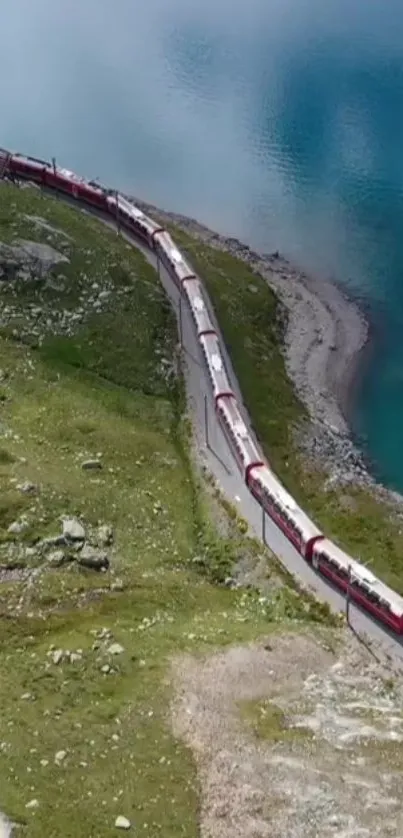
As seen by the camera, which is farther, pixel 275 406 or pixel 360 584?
pixel 275 406

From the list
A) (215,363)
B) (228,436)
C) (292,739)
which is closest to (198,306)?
(215,363)

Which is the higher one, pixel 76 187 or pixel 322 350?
pixel 76 187

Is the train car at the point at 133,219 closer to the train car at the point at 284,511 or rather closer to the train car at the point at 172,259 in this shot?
the train car at the point at 172,259

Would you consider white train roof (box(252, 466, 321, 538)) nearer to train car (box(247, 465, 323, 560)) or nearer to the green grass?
train car (box(247, 465, 323, 560))

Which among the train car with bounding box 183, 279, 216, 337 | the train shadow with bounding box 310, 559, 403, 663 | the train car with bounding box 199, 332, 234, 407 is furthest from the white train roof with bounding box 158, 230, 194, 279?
the train shadow with bounding box 310, 559, 403, 663

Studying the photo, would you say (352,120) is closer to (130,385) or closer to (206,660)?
(130,385)

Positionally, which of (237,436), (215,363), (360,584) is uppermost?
(215,363)

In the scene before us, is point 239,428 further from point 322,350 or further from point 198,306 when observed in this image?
point 322,350
